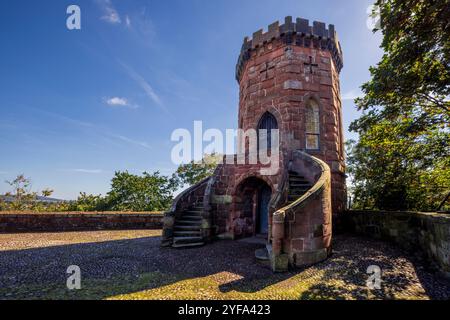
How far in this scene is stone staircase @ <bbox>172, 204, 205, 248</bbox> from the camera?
7742 mm

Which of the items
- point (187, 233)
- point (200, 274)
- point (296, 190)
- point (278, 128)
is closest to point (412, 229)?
point (296, 190)

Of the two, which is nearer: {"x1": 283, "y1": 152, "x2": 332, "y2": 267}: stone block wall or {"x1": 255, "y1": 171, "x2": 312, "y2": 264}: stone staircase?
{"x1": 283, "y1": 152, "x2": 332, "y2": 267}: stone block wall

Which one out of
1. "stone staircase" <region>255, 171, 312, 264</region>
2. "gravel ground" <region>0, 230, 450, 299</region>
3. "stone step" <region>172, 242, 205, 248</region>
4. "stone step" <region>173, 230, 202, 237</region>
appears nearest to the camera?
"gravel ground" <region>0, 230, 450, 299</region>

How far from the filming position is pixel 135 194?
18656 millimetres

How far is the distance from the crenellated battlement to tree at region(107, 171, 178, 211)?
14.5 m

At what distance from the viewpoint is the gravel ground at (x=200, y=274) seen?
3740 millimetres

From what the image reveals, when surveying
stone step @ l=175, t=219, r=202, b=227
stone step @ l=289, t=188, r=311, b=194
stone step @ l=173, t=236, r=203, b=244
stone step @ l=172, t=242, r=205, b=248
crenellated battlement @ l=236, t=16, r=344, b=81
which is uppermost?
crenellated battlement @ l=236, t=16, r=344, b=81

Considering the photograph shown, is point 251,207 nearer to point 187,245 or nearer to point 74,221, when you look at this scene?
point 187,245

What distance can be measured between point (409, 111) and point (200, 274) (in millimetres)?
8515

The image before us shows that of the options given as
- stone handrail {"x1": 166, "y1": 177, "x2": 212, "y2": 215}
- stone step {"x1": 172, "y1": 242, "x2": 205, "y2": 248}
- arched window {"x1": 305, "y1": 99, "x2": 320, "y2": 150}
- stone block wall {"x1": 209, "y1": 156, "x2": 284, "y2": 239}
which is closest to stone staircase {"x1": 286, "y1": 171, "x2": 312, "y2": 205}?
stone block wall {"x1": 209, "y1": 156, "x2": 284, "y2": 239}

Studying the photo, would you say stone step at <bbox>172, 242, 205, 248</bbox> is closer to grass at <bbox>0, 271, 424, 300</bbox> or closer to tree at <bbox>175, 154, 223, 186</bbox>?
grass at <bbox>0, 271, 424, 300</bbox>

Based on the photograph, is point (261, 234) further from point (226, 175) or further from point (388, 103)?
point (388, 103)

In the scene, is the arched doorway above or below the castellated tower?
below

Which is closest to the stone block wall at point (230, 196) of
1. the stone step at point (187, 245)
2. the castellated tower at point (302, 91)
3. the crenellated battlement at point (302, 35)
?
the stone step at point (187, 245)
